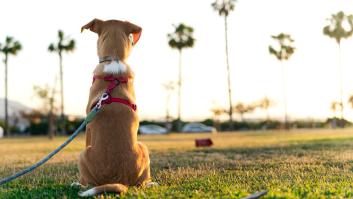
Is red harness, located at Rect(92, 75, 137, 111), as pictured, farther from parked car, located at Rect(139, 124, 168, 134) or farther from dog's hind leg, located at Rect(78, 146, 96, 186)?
parked car, located at Rect(139, 124, 168, 134)

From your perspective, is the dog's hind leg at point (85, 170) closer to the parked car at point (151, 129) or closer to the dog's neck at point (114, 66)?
the dog's neck at point (114, 66)

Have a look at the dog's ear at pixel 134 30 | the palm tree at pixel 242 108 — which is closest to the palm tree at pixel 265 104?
the palm tree at pixel 242 108

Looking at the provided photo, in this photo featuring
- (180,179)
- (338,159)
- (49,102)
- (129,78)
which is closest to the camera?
(129,78)

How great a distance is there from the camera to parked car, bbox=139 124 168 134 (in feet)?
232

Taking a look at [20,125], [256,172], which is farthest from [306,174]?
[20,125]

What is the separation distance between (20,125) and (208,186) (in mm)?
70987

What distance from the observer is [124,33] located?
8602 mm

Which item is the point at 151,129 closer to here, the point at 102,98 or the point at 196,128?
the point at 196,128

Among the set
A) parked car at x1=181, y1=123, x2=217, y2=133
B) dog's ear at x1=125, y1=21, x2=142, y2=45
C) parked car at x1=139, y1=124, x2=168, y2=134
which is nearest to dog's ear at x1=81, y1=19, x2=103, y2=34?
dog's ear at x1=125, y1=21, x2=142, y2=45

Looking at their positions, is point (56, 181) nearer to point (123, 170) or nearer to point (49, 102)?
point (123, 170)

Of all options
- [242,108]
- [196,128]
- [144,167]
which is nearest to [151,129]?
[196,128]

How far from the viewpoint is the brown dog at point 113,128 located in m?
8.06

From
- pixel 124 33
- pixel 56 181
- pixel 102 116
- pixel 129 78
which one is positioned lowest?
pixel 56 181

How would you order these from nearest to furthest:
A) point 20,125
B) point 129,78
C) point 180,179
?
point 129,78
point 180,179
point 20,125
